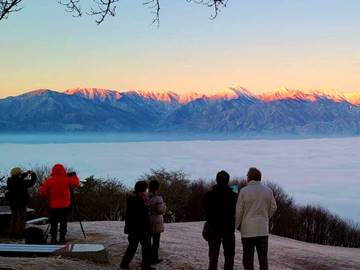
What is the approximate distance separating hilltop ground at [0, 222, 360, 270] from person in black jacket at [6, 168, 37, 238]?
63.2 inches

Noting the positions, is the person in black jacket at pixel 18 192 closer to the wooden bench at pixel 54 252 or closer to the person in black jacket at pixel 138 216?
the wooden bench at pixel 54 252

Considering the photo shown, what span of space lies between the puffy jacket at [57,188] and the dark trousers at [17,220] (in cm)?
150

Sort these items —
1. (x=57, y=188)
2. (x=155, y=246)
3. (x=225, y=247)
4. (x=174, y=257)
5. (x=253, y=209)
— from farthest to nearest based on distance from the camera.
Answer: (x=174, y=257), (x=57, y=188), (x=155, y=246), (x=225, y=247), (x=253, y=209)

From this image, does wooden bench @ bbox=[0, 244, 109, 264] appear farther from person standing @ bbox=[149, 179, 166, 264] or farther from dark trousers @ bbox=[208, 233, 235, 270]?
dark trousers @ bbox=[208, 233, 235, 270]

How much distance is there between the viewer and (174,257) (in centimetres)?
1534

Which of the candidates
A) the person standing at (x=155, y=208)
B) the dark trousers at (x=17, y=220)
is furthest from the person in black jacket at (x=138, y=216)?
the dark trousers at (x=17, y=220)

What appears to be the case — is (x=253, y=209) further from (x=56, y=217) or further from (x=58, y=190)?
(x=56, y=217)

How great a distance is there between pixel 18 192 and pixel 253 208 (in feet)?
21.8

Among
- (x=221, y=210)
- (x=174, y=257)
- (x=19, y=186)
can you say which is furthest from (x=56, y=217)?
(x=221, y=210)

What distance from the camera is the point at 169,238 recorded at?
67.5 feet

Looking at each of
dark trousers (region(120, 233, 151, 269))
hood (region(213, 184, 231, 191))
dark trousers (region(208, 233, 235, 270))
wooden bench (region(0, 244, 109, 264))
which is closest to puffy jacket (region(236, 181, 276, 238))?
hood (region(213, 184, 231, 191))

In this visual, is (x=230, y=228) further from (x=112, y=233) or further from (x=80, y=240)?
(x=112, y=233)

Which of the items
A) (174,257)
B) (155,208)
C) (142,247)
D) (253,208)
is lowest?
(174,257)

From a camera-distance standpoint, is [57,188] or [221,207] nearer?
→ [221,207]
